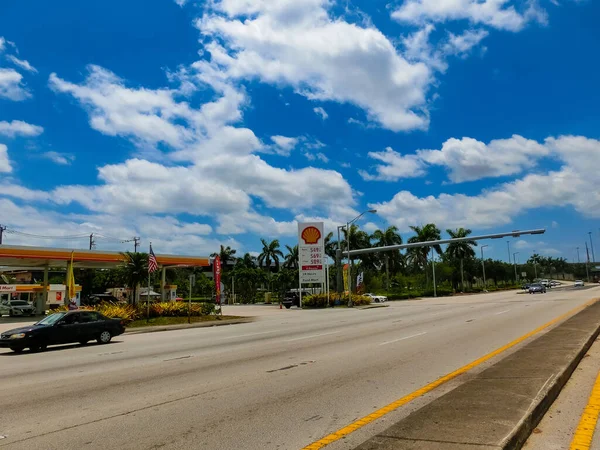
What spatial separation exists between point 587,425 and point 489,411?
1.27 m

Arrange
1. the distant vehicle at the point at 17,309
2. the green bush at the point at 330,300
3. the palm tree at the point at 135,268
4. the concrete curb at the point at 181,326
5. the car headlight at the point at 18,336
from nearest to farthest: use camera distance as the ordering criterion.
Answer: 1. the car headlight at the point at 18,336
2. the concrete curb at the point at 181,326
3. the palm tree at the point at 135,268
4. the distant vehicle at the point at 17,309
5. the green bush at the point at 330,300

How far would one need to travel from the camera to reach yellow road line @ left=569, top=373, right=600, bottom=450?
5348 millimetres

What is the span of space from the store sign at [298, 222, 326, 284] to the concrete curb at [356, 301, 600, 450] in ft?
129

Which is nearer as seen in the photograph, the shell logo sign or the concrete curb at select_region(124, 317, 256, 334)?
the concrete curb at select_region(124, 317, 256, 334)

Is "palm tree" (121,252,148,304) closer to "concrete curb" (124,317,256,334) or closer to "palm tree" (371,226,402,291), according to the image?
"concrete curb" (124,317,256,334)

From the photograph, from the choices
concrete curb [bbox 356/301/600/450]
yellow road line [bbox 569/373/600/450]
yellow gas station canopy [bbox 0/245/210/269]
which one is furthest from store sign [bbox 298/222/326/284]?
yellow road line [bbox 569/373/600/450]

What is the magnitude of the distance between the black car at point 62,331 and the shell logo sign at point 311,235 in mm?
30749

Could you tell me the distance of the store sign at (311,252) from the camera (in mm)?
48906

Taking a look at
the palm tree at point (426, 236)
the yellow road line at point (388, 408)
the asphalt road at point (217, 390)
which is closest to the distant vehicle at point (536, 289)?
the palm tree at point (426, 236)

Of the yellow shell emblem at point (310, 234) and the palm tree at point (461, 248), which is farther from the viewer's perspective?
the palm tree at point (461, 248)

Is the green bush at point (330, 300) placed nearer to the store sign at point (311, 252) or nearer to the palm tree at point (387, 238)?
the store sign at point (311, 252)

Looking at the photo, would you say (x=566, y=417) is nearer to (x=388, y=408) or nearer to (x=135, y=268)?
(x=388, y=408)

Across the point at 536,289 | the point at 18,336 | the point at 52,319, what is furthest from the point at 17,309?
the point at 536,289

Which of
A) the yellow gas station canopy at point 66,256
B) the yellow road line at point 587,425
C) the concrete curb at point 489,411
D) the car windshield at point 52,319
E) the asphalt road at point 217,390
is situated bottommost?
the yellow road line at point 587,425
